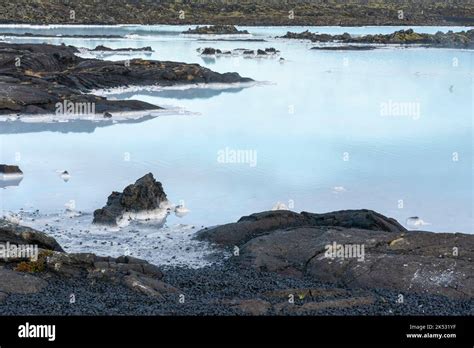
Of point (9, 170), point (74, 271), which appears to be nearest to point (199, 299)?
point (74, 271)

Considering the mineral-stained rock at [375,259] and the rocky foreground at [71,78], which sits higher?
the rocky foreground at [71,78]

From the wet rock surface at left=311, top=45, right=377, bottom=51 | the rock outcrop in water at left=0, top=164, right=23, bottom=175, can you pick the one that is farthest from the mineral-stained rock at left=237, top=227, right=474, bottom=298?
the wet rock surface at left=311, top=45, right=377, bottom=51

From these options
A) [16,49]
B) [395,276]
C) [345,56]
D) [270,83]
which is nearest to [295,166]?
[395,276]

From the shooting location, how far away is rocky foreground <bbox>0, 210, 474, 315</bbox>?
973 centimetres

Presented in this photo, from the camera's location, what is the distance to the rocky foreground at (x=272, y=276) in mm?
9734

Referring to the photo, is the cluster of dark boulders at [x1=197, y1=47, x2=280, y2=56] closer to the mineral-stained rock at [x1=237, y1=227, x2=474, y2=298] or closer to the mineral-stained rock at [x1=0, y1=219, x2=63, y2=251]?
the mineral-stained rock at [x1=237, y1=227, x2=474, y2=298]

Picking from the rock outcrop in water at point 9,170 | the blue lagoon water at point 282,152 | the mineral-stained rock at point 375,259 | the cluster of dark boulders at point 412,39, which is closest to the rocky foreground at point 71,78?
the blue lagoon water at point 282,152

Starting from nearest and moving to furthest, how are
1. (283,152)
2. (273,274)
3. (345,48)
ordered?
(273,274) → (283,152) → (345,48)

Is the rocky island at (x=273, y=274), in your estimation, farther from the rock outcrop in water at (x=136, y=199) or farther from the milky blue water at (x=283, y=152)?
the rock outcrop in water at (x=136, y=199)

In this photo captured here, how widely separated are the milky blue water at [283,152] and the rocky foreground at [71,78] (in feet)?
7.84

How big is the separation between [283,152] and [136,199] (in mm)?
5841

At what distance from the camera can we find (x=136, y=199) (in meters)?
14.7

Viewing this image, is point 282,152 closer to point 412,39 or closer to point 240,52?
point 240,52
